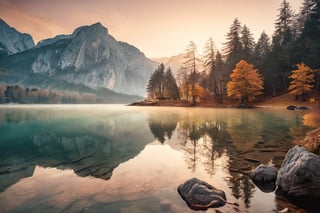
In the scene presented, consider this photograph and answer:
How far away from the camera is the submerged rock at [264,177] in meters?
7.97

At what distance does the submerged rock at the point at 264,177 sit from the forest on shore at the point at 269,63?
52.8 meters

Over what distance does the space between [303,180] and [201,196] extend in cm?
351

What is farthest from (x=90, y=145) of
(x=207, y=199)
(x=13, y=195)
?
(x=207, y=199)

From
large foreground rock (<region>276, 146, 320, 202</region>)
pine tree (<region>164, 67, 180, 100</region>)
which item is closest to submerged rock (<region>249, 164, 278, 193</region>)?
large foreground rock (<region>276, 146, 320, 202</region>)

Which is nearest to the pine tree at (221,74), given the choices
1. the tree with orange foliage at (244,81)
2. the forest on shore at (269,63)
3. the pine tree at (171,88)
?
the forest on shore at (269,63)

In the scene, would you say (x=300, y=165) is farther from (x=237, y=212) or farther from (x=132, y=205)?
(x=132, y=205)

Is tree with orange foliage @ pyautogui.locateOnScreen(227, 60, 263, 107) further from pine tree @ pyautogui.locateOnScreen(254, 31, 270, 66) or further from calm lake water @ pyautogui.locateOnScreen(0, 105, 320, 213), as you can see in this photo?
calm lake water @ pyautogui.locateOnScreen(0, 105, 320, 213)

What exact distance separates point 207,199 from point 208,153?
6.79 metres

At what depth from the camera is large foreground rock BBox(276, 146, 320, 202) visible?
6691 mm

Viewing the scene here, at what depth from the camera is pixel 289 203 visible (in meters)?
6.48

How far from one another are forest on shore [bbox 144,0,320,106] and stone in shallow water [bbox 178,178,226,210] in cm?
5515

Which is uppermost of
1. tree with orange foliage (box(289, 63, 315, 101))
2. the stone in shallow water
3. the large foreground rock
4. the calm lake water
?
tree with orange foliage (box(289, 63, 315, 101))

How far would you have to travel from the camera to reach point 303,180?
6.86m

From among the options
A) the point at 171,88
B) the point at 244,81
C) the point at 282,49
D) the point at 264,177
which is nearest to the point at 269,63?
the point at 282,49
